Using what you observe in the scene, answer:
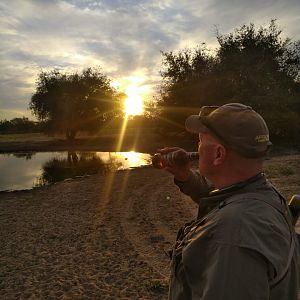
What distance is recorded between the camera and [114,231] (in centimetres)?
970

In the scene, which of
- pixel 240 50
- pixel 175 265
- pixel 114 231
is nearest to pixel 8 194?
pixel 114 231

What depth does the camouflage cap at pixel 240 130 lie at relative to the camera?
181cm

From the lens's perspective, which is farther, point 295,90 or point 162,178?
point 295,90

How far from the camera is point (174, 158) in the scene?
273cm

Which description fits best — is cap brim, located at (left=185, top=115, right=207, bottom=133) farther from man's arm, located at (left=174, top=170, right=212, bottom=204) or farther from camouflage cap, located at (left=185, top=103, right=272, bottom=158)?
man's arm, located at (left=174, top=170, right=212, bottom=204)

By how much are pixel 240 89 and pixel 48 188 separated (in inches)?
833

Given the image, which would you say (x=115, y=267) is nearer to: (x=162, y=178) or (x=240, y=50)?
(x=162, y=178)

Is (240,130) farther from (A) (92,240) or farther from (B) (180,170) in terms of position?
(A) (92,240)

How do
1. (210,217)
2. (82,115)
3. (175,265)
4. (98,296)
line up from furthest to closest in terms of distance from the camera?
(82,115), (98,296), (175,265), (210,217)

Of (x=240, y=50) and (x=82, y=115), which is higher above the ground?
(x=240, y=50)

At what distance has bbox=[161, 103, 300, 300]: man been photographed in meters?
1.44

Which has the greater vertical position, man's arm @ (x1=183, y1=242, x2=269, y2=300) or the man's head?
the man's head

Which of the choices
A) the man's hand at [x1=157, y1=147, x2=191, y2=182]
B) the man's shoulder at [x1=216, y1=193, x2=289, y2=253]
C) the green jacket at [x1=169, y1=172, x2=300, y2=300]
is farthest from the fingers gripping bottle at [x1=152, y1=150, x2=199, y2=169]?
the man's shoulder at [x1=216, y1=193, x2=289, y2=253]

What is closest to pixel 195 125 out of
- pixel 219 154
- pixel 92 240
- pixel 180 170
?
pixel 219 154
